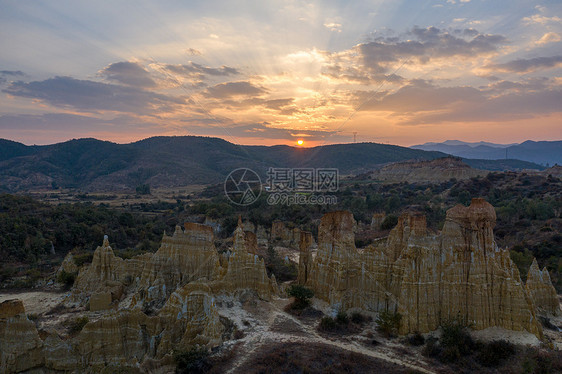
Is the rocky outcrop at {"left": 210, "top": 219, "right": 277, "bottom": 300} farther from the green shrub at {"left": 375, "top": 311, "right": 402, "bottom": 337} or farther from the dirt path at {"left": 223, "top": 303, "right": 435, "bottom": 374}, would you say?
the green shrub at {"left": 375, "top": 311, "right": 402, "bottom": 337}

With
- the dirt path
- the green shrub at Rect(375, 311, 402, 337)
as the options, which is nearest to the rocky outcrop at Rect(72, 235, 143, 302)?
the dirt path

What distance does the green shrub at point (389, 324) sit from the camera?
2042cm

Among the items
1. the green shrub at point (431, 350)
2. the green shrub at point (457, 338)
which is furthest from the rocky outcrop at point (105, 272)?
the green shrub at point (457, 338)

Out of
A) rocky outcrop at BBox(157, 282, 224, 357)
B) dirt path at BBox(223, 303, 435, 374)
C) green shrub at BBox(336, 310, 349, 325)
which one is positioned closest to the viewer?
dirt path at BBox(223, 303, 435, 374)

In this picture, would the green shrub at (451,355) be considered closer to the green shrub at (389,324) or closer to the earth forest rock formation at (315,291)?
the earth forest rock formation at (315,291)

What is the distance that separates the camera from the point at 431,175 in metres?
116

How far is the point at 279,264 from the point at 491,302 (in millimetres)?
23113

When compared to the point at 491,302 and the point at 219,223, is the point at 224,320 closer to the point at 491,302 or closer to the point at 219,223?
the point at 491,302

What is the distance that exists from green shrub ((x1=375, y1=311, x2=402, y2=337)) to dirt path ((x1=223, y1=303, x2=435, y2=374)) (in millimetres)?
2127

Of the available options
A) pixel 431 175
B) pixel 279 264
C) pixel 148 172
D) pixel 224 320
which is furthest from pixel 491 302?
pixel 148 172

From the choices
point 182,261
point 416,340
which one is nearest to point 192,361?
point 182,261

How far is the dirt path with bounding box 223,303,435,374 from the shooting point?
17141mm

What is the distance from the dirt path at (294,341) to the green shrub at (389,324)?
6.98ft

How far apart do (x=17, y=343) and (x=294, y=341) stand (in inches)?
509
